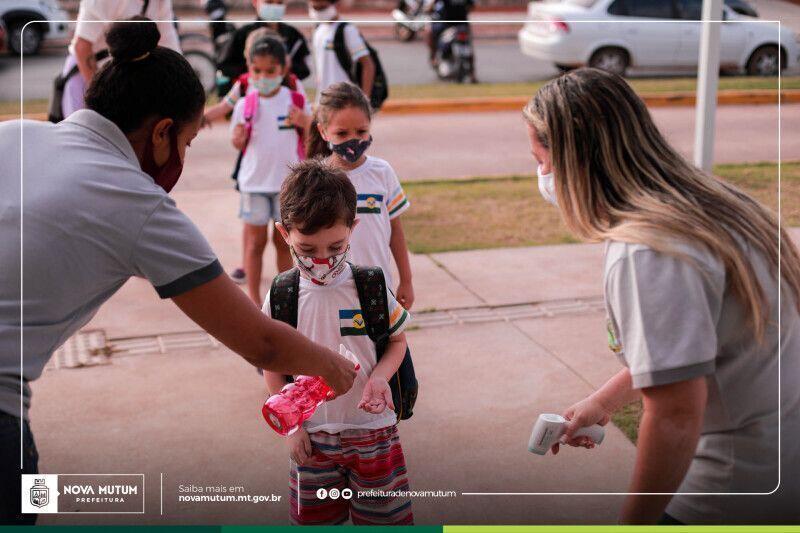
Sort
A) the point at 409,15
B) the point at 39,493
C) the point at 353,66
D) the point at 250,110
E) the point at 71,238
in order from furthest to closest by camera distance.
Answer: the point at 409,15 < the point at 353,66 < the point at 250,110 < the point at 39,493 < the point at 71,238

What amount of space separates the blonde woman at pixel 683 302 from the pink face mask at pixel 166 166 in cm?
72

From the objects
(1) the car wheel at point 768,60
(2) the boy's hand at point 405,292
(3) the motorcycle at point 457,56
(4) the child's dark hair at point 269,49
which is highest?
(1) the car wheel at point 768,60

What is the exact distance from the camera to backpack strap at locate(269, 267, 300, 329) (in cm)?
261

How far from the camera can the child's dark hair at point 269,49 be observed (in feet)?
15.6

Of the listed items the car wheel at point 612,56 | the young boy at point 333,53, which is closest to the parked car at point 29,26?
the young boy at point 333,53

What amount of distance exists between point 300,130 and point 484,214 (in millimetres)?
2118

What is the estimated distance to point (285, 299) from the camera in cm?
261

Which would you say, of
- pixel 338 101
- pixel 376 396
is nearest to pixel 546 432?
pixel 376 396

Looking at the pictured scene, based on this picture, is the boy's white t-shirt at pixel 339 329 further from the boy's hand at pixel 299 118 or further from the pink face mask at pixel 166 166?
the boy's hand at pixel 299 118

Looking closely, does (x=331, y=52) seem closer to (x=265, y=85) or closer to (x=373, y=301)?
(x=265, y=85)

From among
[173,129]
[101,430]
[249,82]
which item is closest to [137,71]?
[173,129]

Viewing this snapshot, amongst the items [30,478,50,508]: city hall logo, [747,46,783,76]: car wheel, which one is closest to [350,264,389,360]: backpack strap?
[30,478,50,508]: city hall logo

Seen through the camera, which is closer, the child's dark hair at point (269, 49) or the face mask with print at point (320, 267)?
the face mask with print at point (320, 267)

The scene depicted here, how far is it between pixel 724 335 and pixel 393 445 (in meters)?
1.05
